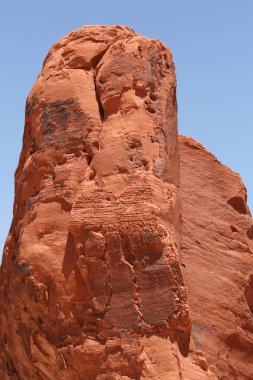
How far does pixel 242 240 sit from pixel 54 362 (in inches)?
125

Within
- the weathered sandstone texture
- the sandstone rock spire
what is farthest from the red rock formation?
the sandstone rock spire

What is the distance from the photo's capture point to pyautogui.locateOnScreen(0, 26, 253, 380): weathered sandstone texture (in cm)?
803

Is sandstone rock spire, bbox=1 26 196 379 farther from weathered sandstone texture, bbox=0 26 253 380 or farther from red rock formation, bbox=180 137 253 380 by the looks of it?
red rock formation, bbox=180 137 253 380

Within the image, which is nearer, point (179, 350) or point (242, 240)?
point (179, 350)

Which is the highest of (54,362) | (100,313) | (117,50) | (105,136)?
(117,50)

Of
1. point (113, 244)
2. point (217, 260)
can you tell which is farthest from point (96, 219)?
point (217, 260)

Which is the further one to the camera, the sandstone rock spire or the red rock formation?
the red rock formation

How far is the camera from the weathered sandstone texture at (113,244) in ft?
26.3

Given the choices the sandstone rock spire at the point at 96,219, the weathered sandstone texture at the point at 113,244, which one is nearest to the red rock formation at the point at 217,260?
the weathered sandstone texture at the point at 113,244

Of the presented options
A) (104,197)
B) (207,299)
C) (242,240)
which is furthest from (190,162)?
(104,197)

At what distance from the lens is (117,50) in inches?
366

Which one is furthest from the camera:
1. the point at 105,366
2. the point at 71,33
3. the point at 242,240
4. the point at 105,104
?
the point at 242,240

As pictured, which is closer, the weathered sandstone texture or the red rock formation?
the weathered sandstone texture

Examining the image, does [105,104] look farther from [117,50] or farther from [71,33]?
[71,33]
